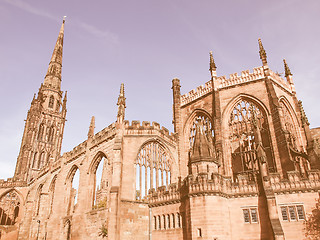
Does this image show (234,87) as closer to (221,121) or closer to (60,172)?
(221,121)

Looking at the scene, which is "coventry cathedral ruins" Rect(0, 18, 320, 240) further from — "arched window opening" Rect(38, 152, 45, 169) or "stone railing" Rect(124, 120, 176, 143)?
"arched window opening" Rect(38, 152, 45, 169)

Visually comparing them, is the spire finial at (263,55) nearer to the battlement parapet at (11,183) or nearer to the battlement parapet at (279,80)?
the battlement parapet at (279,80)

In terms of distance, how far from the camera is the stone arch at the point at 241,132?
2573cm

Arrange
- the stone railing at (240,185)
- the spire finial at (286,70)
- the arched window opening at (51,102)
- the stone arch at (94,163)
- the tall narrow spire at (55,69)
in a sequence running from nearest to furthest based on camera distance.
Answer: the stone railing at (240,185) < the stone arch at (94,163) < the spire finial at (286,70) < the arched window opening at (51,102) < the tall narrow spire at (55,69)

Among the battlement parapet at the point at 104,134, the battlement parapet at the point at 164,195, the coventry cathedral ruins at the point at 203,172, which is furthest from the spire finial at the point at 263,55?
the battlement parapet at the point at 104,134

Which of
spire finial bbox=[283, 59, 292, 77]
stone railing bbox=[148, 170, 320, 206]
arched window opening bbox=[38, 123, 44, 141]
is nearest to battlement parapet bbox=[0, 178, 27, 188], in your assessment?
arched window opening bbox=[38, 123, 44, 141]

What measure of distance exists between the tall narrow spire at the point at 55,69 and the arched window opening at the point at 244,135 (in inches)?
1766

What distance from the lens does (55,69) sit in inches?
2437

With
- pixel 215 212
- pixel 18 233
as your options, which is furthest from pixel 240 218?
pixel 18 233

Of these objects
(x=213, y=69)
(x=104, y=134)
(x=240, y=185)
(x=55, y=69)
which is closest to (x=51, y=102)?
(x=55, y=69)

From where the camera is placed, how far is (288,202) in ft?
58.0

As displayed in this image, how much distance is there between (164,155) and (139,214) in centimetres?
683

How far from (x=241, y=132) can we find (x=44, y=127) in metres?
41.2

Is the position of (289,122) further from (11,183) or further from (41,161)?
(41,161)
